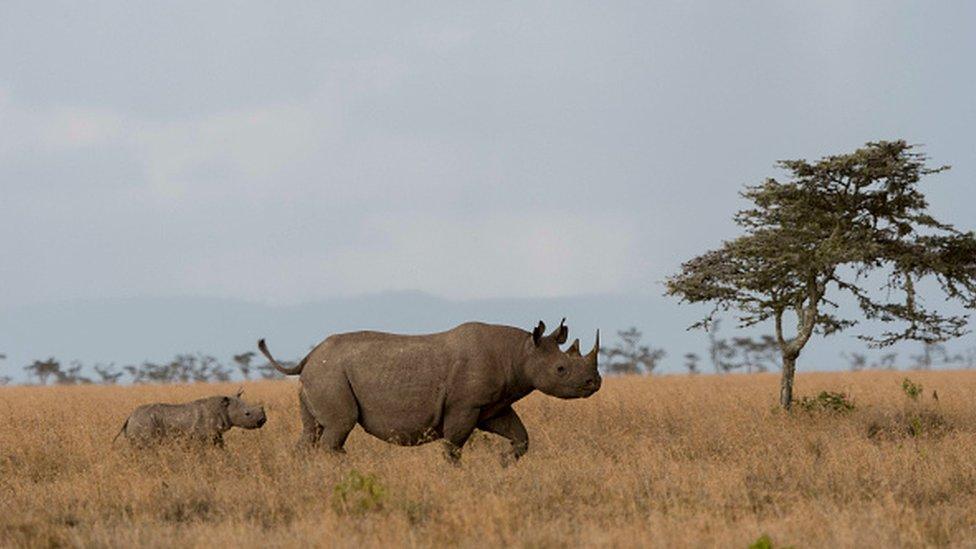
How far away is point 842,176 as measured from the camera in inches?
754

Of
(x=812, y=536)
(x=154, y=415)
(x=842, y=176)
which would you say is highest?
(x=842, y=176)

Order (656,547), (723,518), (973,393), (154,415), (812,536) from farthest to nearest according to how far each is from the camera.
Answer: (973,393), (154,415), (723,518), (812,536), (656,547)

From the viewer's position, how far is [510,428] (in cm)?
1234

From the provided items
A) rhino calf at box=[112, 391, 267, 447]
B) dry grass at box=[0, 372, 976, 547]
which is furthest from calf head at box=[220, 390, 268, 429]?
dry grass at box=[0, 372, 976, 547]

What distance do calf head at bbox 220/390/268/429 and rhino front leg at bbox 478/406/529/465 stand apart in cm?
353

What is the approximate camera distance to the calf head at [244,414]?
1419 cm

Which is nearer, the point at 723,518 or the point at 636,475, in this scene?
the point at 723,518

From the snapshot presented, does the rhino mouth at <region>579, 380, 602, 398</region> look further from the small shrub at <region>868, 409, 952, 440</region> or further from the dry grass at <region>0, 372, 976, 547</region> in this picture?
the small shrub at <region>868, 409, 952, 440</region>

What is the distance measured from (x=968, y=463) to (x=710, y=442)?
342 cm

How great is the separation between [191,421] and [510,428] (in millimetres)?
4488

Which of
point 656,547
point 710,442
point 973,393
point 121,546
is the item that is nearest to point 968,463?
A: point 710,442

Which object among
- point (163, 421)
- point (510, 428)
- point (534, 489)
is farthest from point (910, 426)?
point (163, 421)

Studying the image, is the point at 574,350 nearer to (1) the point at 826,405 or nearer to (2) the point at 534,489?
(2) the point at 534,489

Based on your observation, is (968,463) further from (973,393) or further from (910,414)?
(973,393)
